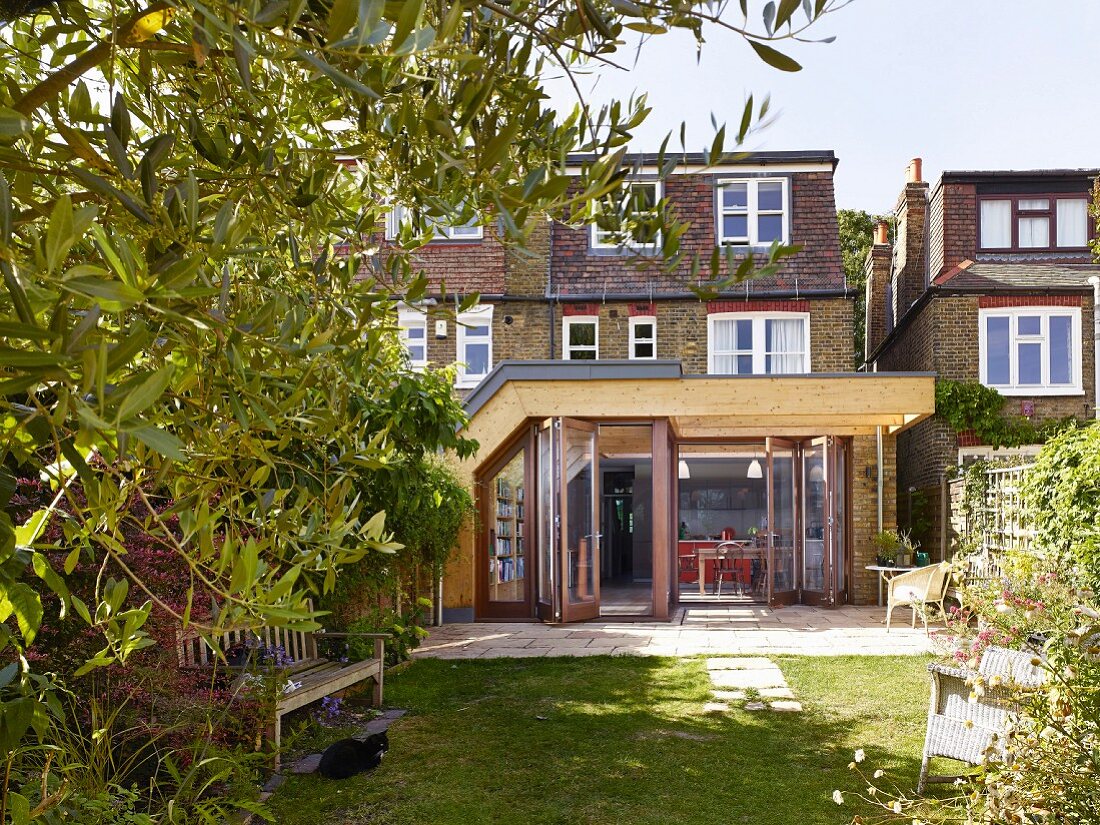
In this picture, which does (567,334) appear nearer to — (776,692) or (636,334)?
(636,334)

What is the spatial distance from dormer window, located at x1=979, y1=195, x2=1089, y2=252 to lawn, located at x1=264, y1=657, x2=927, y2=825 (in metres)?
11.1

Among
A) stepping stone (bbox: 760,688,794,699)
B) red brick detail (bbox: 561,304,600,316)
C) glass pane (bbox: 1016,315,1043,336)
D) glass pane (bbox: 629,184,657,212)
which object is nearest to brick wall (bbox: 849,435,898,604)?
glass pane (bbox: 1016,315,1043,336)

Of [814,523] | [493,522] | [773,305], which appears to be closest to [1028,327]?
[773,305]

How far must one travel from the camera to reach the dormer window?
56.5 feet

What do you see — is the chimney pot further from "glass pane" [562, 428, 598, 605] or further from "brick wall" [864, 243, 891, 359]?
"glass pane" [562, 428, 598, 605]

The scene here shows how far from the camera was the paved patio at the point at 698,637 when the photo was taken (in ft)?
32.3

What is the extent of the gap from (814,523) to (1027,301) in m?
5.31

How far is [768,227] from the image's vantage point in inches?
635

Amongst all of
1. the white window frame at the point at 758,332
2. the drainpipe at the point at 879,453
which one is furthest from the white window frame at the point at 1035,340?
the white window frame at the point at 758,332

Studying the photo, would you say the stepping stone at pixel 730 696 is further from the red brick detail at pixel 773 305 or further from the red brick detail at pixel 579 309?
the red brick detail at pixel 579 309

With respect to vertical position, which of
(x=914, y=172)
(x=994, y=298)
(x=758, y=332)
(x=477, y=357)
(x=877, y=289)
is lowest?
(x=477, y=357)

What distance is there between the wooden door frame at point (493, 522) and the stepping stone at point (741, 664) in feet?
13.7

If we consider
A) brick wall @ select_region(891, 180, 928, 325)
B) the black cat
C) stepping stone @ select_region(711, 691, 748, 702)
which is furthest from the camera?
brick wall @ select_region(891, 180, 928, 325)

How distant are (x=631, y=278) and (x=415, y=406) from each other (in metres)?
10.7
